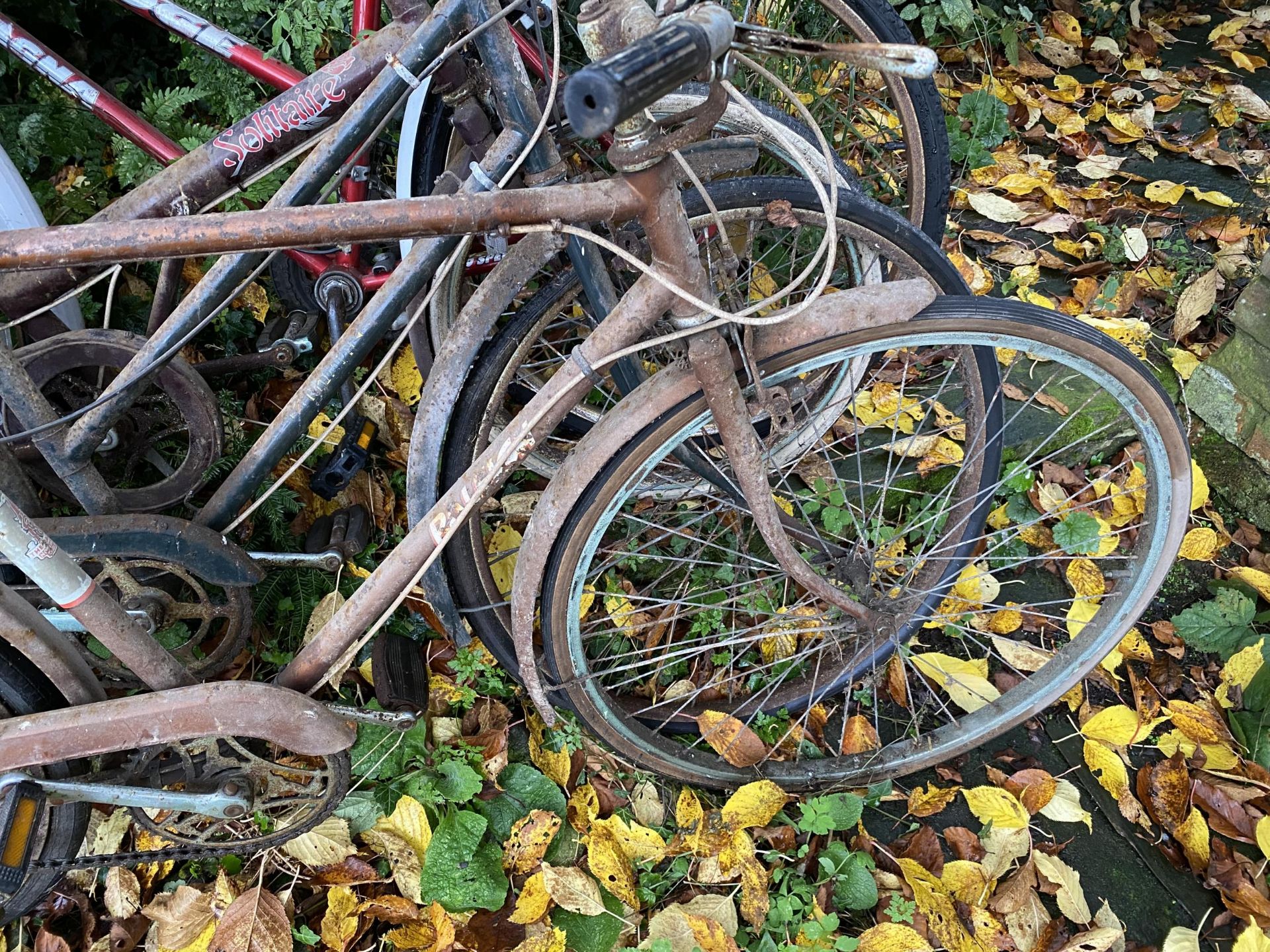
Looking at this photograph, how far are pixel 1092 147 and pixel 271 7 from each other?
10.2 feet

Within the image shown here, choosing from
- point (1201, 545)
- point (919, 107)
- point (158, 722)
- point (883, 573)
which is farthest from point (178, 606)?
point (1201, 545)

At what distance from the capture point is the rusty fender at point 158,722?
4.91 ft

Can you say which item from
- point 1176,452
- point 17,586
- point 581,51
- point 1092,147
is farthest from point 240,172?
point 1092,147

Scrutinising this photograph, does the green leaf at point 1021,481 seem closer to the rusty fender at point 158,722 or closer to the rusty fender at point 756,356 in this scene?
the rusty fender at point 756,356

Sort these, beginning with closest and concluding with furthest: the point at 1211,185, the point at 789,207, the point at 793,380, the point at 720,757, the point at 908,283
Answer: the point at 908,283 < the point at 789,207 < the point at 720,757 < the point at 793,380 < the point at 1211,185

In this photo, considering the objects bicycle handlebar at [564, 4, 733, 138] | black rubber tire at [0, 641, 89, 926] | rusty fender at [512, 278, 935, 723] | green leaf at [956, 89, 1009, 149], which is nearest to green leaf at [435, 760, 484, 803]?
black rubber tire at [0, 641, 89, 926]

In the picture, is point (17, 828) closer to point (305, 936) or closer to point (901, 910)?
point (305, 936)

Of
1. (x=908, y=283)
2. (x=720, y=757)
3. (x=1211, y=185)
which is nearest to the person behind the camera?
(x=908, y=283)

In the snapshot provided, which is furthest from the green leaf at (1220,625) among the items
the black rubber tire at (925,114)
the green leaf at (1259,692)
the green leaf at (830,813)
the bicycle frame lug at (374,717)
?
the bicycle frame lug at (374,717)

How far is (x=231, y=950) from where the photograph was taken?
1.71 m

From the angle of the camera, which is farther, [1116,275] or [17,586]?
[1116,275]

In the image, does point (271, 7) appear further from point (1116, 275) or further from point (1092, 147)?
point (1092, 147)

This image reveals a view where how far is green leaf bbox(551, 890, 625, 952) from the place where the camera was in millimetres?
1758

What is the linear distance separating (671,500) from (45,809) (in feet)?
5.17
